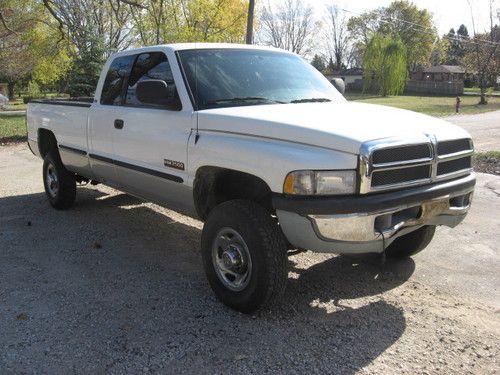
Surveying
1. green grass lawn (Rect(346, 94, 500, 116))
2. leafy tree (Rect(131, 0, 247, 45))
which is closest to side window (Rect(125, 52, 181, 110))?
leafy tree (Rect(131, 0, 247, 45))

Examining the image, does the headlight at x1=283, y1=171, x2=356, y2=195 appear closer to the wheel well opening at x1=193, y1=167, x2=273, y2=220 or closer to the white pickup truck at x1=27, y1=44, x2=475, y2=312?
the white pickup truck at x1=27, y1=44, x2=475, y2=312

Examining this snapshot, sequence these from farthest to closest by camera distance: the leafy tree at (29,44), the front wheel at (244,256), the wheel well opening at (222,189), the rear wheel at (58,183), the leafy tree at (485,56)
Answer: the leafy tree at (485,56), the leafy tree at (29,44), the rear wheel at (58,183), the wheel well opening at (222,189), the front wheel at (244,256)

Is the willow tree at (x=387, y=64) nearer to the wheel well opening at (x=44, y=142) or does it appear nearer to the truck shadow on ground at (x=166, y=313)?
the wheel well opening at (x=44, y=142)

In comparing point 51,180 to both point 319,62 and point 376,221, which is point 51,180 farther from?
point 319,62

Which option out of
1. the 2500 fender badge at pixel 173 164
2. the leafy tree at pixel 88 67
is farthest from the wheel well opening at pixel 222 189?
the leafy tree at pixel 88 67

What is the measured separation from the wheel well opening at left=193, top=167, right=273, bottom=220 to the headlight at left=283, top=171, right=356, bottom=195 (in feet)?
1.75

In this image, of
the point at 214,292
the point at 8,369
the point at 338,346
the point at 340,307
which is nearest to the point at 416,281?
the point at 340,307

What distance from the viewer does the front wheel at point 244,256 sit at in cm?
353

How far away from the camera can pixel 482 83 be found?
43375 mm

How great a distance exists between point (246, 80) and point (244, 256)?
1.62 m

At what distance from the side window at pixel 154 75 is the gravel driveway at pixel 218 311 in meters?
1.51

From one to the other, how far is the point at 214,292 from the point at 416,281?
1792mm

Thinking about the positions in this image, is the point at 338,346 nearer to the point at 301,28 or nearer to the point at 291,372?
the point at 291,372

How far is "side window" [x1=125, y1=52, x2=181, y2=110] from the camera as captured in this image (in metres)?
4.36
